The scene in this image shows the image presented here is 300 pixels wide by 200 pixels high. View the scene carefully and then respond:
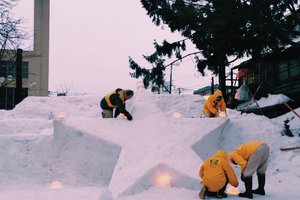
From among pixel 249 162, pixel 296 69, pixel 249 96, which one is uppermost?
pixel 296 69

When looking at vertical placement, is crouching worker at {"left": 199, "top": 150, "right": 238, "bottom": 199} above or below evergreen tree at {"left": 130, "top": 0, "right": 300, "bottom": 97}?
below

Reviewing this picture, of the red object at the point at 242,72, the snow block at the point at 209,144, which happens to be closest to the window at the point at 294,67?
the red object at the point at 242,72

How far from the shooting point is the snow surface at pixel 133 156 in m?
7.86

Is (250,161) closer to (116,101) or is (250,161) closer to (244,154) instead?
(244,154)

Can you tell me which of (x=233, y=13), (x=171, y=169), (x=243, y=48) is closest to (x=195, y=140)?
(x=171, y=169)

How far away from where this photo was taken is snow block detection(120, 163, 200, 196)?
782 cm

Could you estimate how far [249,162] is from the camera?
281 inches

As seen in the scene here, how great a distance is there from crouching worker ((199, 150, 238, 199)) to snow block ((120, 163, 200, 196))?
0.78 meters

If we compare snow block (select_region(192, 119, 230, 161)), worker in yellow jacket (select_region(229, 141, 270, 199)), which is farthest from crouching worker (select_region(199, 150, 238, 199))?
snow block (select_region(192, 119, 230, 161))

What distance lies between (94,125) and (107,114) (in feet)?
5.16

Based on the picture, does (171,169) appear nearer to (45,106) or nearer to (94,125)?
(94,125)

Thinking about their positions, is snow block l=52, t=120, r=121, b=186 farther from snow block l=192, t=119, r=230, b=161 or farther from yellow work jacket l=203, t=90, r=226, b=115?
yellow work jacket l=203, t=90, r=226, b=115

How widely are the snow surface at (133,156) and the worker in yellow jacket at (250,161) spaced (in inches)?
10.7

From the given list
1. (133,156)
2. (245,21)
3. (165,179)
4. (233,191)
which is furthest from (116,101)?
(233,191)
